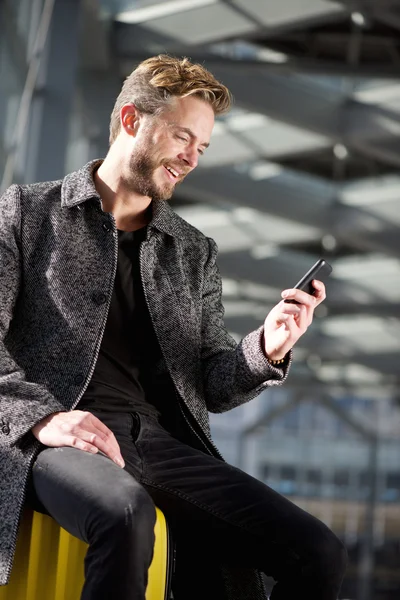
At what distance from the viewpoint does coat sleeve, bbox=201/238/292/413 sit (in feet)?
8.15

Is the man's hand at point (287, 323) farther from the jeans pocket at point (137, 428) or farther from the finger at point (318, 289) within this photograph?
the jeans pocket at point (137, 428)

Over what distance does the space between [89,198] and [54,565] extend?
0.97 meters

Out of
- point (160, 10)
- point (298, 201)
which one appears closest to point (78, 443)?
point (160, 10)

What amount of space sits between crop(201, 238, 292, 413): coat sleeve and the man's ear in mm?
409

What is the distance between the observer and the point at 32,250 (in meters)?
2.54

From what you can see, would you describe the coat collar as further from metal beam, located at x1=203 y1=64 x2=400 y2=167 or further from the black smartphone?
metal beam, located at x1=203 y1=64 x2=400 y2=167

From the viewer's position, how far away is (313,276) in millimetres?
2482

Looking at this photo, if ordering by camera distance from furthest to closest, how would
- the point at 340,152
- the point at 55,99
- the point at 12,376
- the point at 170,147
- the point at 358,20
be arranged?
the point at 340,152
the point at 358,20
the point at 55,99
the point at 170,147
the point at 12,376

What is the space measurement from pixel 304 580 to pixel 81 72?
25.0 ft

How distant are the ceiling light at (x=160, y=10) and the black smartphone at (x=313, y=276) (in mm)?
6450

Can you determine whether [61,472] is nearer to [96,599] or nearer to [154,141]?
[96,599]

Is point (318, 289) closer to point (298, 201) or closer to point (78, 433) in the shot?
point (78, 433)

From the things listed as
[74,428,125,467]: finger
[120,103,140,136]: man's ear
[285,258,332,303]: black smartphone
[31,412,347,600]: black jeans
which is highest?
[120,103,140,136]: man's ear

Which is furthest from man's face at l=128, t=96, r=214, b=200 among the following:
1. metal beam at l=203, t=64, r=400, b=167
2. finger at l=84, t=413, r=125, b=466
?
metal beam at l=203, t=64, r=400, b=167
